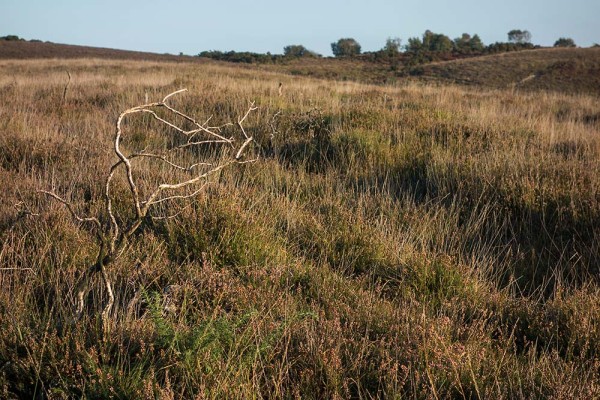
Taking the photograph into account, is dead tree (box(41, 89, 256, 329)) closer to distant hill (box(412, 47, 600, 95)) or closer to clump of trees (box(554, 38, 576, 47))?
distant hill (box(412, 47, 600, 95))

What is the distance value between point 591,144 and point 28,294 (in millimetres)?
6381

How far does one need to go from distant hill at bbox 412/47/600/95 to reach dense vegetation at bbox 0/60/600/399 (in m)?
23.5

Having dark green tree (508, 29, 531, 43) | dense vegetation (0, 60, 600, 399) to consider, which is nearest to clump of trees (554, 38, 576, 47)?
dark green tree (508, 29, 531, 43)

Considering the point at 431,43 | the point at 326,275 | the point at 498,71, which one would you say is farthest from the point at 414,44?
the point at 326,275

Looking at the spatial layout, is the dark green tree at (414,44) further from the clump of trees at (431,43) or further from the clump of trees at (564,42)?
the clump of trees at (564,42)

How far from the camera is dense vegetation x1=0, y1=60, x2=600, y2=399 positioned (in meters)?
2.01

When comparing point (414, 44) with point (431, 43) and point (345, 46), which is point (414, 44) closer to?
point (431, 43)

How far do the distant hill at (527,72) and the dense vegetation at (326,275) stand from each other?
77.2 feet

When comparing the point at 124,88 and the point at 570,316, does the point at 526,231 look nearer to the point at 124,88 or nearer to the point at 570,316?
the point at 570,316

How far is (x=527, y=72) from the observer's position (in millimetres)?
31672

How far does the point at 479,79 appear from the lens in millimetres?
30422

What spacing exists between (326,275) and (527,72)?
33075 mm

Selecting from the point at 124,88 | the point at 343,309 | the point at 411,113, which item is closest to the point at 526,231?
the point at 343,309

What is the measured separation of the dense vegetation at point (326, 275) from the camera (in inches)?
79.0
